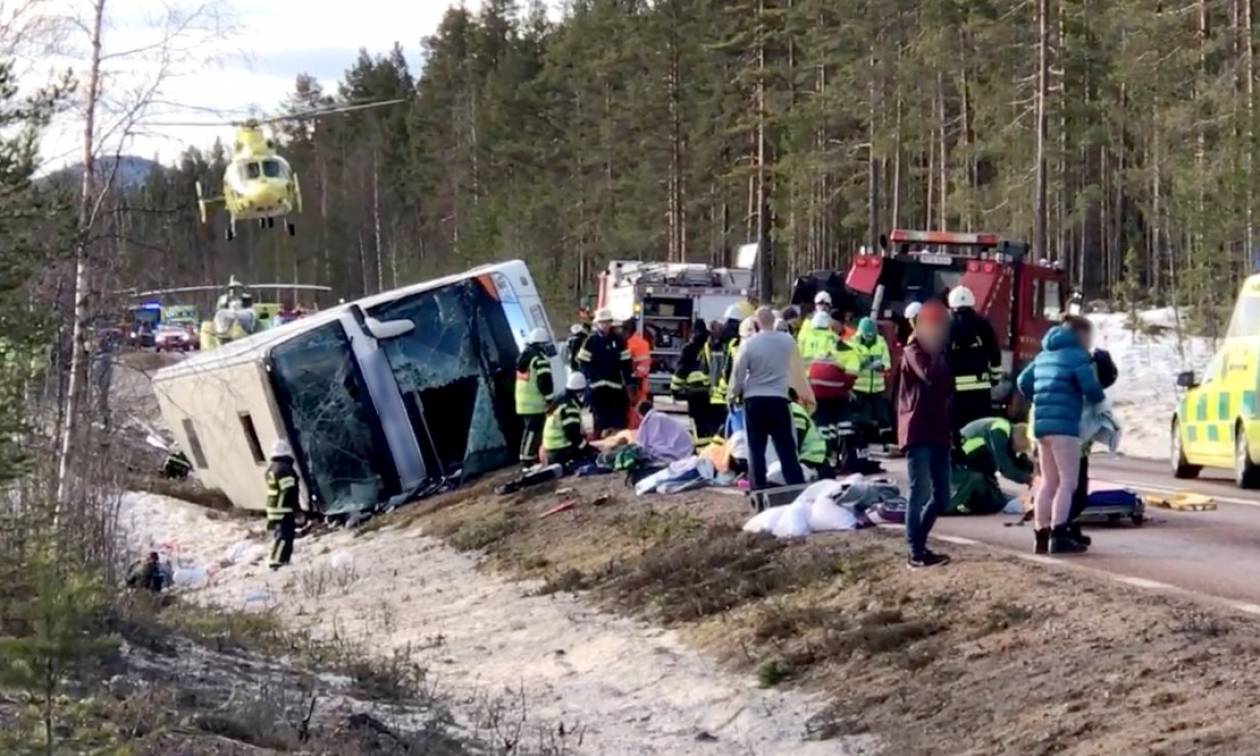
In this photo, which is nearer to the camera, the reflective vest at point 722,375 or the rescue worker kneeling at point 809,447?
the rescue worker kneeling at point 809,447

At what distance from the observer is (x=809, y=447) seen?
15.7 metres

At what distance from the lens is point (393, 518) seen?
2181 cm

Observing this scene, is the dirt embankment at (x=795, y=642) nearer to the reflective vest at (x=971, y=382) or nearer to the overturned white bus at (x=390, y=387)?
the reflective vest at (x=971, y=382)

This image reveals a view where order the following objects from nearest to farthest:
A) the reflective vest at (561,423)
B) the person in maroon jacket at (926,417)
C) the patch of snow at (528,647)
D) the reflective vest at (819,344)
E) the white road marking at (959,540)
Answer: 1. the patch of snow at (528,647)
2. the person in maroon jacket at (926,417)
3. the white road marking at (959,540)
4. the reflective vest at (819,344)
5. the reflective vest at (561,423)

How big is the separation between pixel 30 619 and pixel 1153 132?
40.8m

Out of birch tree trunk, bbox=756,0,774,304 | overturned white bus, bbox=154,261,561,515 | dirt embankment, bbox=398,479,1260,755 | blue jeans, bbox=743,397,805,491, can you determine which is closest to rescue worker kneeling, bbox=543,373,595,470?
overturned white bus, bbox=154,261,561,515

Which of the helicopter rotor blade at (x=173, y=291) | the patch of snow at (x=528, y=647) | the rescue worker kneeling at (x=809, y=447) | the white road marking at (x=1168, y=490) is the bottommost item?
the patch of snow at (x=528, y=647)

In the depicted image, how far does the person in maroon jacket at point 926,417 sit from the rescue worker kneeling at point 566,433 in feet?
29.8

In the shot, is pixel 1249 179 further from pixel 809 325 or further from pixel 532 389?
pixel 532 389

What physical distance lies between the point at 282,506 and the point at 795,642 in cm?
1055

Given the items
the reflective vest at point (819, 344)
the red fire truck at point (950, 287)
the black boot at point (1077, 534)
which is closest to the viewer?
the black boot at point (1077, 534)

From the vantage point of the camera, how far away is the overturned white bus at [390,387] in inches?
858

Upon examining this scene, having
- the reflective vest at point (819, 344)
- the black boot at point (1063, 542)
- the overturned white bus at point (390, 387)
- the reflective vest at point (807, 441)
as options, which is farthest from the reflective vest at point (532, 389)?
the black boot at point (1063, 542)

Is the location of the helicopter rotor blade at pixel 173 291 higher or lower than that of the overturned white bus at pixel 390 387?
higher
